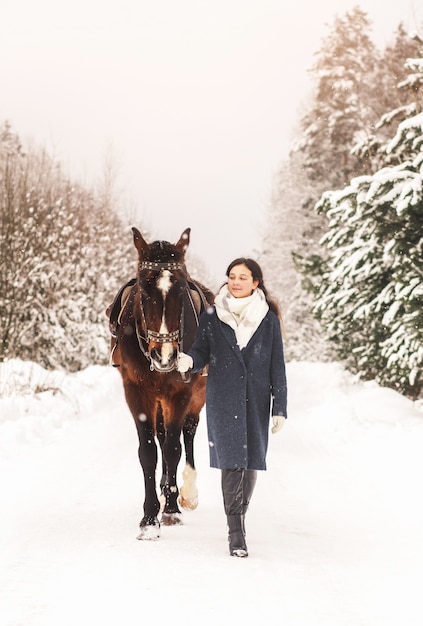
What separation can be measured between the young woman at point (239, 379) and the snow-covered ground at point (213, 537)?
0.53 metres

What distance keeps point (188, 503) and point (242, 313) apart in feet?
6.73

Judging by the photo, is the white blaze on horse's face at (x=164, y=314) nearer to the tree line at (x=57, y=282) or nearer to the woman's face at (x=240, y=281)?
the woman's face at (x=240, y=281)

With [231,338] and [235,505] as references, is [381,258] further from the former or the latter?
[235,505]

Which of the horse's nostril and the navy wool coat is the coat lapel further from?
the horse's nostril

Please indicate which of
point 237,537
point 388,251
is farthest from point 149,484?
point 388,251

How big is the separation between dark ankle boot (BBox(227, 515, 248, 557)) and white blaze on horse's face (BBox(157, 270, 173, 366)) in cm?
120

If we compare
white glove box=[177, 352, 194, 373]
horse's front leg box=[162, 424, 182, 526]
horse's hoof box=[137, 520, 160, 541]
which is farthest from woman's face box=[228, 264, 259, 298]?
horse's hoof box=[137, 520, 160, 541]

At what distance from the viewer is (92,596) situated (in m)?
3.80

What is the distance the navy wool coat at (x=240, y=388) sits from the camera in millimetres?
4945

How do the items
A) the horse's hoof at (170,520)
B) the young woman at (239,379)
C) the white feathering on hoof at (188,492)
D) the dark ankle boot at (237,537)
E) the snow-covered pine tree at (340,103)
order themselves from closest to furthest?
1. the dark ankle boot at (237,537)
2. the young woman at (239,379)
3. the horse's hoof at (170,520)
4. the white feathering on hoof at (188,492)
5. the snow-covered pine tree at (340,103)

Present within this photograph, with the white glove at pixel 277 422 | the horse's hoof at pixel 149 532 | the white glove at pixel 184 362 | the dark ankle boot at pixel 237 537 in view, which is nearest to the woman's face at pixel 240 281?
the white glove at pixel 184 362

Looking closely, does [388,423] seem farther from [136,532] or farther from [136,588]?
[136,588]

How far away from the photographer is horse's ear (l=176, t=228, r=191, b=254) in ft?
18.6

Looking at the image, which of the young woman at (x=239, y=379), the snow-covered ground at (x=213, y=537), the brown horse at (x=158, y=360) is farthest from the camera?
the brown horse at (x=158, y=360)
